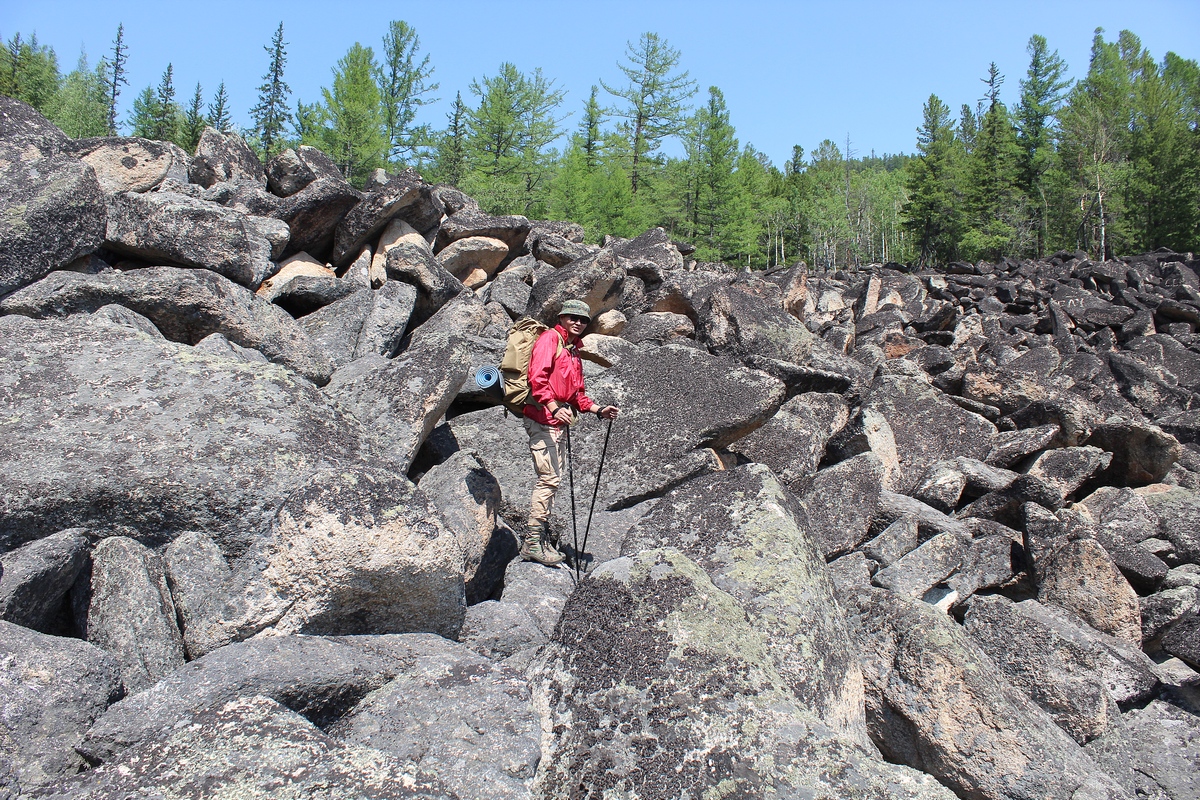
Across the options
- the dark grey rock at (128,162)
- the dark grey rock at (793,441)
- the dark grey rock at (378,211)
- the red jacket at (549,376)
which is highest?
the dark grey rock at (128,162)

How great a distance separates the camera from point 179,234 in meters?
7.09

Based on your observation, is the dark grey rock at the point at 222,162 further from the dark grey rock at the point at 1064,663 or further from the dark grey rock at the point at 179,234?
the dark grey rock at the point at 1064,663

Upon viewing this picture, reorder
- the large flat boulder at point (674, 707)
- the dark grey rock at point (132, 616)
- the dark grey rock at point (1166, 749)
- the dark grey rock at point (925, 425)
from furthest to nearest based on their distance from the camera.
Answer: the dark grey rock at point (925, 425)
the dark grey rock at point (1166, 749)
the dark grey rock at point (132, 616)
the large flat boulder at point (674, 707)

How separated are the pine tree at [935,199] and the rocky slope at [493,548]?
3769 centimetres

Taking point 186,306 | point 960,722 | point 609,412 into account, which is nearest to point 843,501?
point 609,412

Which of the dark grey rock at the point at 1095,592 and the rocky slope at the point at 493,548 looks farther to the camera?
the dark grey rock at the point at 1095,592

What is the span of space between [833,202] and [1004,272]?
124 feet

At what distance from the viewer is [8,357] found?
4520 mm

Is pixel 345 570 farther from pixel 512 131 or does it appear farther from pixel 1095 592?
pixel 512 131

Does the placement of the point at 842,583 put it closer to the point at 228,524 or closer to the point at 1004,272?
the point at 228,524

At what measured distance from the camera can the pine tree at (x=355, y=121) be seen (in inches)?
1039

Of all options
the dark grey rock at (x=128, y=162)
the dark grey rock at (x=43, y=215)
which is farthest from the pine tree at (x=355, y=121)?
the dark grey rock at (x=43, y=215)

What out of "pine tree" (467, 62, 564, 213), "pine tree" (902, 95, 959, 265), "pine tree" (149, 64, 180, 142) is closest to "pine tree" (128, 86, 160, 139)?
"pine tree" (149, 64, 180, 142)

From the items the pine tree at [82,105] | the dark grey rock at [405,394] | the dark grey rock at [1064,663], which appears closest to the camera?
the dark grey rock at [1064,663]
